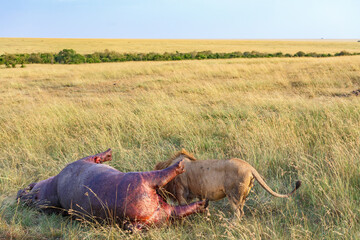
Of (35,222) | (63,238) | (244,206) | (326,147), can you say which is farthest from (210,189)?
(326,147)

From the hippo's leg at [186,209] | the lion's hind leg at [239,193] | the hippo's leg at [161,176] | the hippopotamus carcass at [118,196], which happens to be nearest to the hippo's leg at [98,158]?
the hippopotamus carcass at [118,196]

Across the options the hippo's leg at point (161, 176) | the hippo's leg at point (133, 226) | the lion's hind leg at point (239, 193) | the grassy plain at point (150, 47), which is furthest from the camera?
the grassy plain at point (150, 47)

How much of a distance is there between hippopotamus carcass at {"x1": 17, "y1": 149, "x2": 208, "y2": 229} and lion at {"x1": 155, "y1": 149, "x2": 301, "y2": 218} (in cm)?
25

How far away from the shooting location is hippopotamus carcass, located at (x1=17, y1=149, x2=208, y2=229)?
2965 millimetres

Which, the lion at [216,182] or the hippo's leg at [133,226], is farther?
the lion at [216,182]

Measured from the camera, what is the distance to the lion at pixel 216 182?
3.38 metres

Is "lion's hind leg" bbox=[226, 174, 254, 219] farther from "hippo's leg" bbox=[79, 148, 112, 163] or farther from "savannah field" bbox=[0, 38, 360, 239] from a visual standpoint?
"hippo's leg" bbox=[79, 148, 112, 163]

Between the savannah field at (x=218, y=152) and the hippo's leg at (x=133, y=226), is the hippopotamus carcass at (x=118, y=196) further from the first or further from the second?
the savannah field at (x=218, y=152)

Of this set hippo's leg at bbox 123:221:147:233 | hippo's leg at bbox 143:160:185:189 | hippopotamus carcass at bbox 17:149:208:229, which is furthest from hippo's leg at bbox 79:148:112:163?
hippo's leg at bbox 123:221:147:233

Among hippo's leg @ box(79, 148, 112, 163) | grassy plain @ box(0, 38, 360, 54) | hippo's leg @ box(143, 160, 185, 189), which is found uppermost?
grassy plain @ box(0, 38, 360, 54)

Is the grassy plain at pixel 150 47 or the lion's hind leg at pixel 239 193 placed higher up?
the grassy plain at pixel 150 47

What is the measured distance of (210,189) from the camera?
354 centimetres

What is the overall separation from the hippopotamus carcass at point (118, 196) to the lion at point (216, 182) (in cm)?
25

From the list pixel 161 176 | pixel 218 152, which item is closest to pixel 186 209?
pixel 161 176
